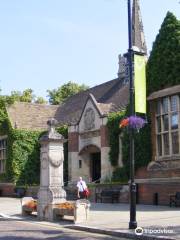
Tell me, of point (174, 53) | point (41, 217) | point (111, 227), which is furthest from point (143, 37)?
point (111, 227)

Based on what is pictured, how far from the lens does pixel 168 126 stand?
2509cm

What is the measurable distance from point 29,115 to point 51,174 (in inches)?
992

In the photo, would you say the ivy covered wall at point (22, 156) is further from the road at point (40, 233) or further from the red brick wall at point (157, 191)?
the road at point (40, 233)

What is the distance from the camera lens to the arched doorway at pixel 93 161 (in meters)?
36.3

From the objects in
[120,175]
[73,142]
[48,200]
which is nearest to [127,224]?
[48,200]

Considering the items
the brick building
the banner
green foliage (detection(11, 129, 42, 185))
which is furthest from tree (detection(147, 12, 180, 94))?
green foliage (detection(11, 129, 42, 185))

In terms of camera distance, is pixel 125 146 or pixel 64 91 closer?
pixel 125 146

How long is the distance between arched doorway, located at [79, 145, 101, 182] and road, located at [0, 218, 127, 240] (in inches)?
757

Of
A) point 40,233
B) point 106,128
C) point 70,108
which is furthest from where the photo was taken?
point 70,108

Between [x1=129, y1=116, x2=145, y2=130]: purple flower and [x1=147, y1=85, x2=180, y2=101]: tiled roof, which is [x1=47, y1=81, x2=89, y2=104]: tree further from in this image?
[x1=129, y1=116, x2=145, y2=130]: purple flower

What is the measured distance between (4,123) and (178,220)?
2765 cm

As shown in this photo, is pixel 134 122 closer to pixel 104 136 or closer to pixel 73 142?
pixel 104 136

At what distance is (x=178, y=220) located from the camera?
16.3m

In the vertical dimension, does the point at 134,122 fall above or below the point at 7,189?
above
